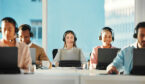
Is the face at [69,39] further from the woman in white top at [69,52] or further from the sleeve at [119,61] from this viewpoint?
the sleeve at [119,61]

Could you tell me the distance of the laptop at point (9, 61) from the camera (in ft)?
8.37

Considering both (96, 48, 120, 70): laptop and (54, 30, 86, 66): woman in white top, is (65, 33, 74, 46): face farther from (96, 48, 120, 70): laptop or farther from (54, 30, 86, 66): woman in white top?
(96, 48, 120, 70): laptop

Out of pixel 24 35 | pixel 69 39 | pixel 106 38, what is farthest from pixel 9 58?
pixel 69 39

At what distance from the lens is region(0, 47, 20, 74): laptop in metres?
2.55

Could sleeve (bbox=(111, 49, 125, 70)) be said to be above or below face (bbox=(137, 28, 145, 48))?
below

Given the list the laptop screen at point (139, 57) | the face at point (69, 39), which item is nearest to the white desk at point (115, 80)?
the laptop screen at point (139, 57)

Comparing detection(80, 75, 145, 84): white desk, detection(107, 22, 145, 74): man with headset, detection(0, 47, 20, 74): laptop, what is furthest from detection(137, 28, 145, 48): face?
detection(0, 47, 20, 74): laptop

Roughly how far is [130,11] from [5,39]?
12.9ft

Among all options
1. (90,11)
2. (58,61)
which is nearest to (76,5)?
(90,11)

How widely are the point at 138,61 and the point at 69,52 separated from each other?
2.02 metres

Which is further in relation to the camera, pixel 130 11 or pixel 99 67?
pixel 130 11

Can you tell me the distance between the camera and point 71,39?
521 cm

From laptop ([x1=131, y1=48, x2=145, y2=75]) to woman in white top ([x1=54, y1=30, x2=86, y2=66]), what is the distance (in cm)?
190

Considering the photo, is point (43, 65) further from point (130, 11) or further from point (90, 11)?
point (90, 11)
